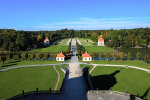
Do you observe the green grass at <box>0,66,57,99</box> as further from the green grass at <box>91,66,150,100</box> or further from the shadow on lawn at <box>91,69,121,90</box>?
the green grass at <box>91,66,150,100</box>

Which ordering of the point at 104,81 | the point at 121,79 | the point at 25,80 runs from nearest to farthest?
the point at 104,81 < the point at 25,80 < the point at 121,79

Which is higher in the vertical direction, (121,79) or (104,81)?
(121,79)

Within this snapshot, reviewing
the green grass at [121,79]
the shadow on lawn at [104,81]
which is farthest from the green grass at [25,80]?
the green grass at [121,79]

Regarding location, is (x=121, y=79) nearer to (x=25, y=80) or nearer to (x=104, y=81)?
(x=104, y=81)

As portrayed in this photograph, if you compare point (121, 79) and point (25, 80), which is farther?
point (121, 79)

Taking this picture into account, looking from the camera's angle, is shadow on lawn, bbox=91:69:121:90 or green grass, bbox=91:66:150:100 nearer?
green grass, bbox=91:66:150:100

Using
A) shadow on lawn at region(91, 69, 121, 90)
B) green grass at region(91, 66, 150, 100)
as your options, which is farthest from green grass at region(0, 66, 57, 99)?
green grass at region(91, 66, 150, 100)

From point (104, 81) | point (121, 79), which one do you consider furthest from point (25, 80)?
point (121, 79)
